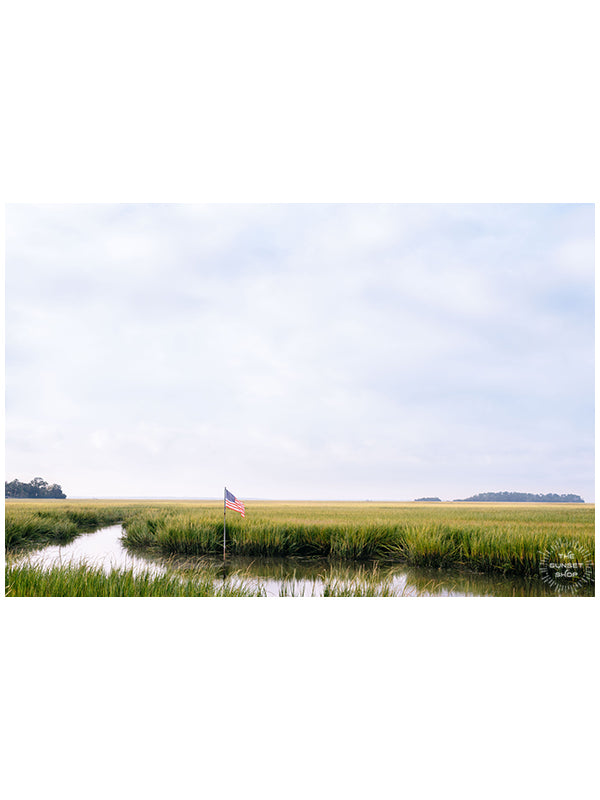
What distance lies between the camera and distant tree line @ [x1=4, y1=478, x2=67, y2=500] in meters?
3.18

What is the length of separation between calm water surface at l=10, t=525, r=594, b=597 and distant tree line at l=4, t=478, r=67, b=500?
0.42m

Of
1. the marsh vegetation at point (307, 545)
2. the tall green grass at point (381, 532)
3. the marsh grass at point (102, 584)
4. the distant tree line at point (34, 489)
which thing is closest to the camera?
the marsh grass at point (102, 584)

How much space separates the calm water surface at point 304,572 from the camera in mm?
3025

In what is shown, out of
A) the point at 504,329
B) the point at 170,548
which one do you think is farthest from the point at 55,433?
the point at 504,329

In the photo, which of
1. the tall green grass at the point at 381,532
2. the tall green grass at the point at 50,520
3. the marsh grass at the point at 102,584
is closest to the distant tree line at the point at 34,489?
the tall green grass at the point at 50,520

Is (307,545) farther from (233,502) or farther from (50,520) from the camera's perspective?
(50,520)

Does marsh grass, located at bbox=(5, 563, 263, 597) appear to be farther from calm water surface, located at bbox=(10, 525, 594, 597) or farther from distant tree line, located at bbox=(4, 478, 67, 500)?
distant tree line, located at bbox=(4, 478, 67, 500)

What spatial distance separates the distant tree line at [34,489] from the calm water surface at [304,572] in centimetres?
42

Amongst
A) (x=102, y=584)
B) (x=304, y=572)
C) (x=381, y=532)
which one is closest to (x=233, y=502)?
(x=304, y=572)

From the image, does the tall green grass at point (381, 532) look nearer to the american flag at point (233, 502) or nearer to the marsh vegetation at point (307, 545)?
the marsh vegetation at point (307, 545)

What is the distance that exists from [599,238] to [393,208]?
1.63 meters

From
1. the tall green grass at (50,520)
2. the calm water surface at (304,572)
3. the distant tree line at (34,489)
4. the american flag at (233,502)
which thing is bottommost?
the calm water surface at (304,572)
